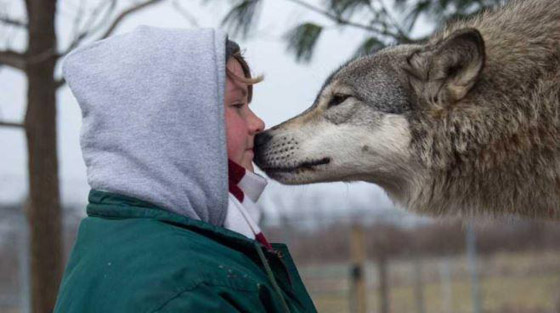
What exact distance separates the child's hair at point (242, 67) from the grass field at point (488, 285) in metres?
9.46

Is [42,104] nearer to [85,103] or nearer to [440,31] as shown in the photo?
[440,31]

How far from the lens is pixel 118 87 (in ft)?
7.29

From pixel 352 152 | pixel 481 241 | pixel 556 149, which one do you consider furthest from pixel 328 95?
pixel 481 241

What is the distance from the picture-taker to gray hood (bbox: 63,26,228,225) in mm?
2160

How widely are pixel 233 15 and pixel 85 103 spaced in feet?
8.22

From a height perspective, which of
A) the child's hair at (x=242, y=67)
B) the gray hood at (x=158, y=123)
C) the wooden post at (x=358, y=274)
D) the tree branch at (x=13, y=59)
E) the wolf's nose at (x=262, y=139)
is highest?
the child's hair at (x=242, y=67)

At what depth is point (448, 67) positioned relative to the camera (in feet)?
11.8

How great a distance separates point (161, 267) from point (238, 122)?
0.61 meters

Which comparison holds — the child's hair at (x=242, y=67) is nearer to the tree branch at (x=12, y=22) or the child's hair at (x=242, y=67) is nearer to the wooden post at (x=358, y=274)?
the tree branch at (x=12, y=22)

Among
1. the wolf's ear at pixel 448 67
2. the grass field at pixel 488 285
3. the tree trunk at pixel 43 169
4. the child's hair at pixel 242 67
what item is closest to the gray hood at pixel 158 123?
the child's hair at pixel 242 67

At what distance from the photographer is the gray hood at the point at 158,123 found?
2160 mm

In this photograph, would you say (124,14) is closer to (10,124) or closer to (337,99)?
(10,124)

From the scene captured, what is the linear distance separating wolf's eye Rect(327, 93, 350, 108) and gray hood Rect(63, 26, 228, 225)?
154 cm

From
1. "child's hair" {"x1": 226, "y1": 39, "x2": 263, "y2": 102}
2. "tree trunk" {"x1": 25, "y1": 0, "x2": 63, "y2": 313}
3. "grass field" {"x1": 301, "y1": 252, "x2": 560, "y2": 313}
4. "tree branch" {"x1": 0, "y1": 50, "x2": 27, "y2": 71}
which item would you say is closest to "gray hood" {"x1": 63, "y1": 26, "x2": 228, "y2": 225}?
"child's hair" {"x1": 226, "y1": 39, "x2": 263, "y2": 102}
